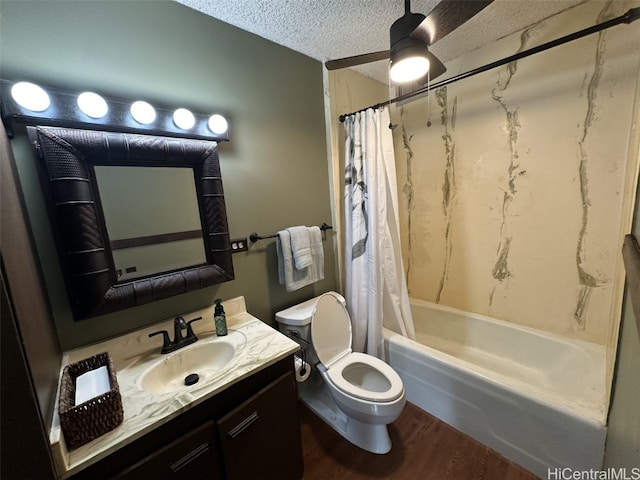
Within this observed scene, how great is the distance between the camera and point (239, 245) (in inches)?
59.9

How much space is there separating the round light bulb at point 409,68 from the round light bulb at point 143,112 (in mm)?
1114

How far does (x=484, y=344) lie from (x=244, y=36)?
8.95 feet

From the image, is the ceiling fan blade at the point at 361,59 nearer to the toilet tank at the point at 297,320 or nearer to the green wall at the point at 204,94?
the green wall at the point at 204,94

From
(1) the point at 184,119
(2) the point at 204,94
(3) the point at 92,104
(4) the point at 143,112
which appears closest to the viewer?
(3) the point at 92,104

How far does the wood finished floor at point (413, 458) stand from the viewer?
1321 millimetres

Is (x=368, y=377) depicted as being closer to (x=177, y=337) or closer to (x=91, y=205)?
(x=177, y=337)

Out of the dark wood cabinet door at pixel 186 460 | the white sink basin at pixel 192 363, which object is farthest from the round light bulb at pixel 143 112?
the dark wood cabinet door at pixel 186 460

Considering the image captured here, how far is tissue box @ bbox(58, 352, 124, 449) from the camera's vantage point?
70 centimetres

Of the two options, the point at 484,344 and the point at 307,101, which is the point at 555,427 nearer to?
the point at 484,344

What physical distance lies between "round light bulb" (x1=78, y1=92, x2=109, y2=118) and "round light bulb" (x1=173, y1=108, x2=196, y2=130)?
0.26 meters

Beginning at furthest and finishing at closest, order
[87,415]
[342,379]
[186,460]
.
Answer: [342,379] < [186,460] < [87,415]

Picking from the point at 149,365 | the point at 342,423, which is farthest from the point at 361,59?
the point at 342,423

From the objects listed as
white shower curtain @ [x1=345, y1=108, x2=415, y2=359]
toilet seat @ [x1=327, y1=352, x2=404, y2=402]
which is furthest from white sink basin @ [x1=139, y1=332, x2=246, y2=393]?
white shower curtain @ [x1=345, y1=108, x2=415, y2=359]

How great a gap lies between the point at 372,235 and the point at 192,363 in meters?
1.30
